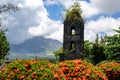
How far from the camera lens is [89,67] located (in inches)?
793

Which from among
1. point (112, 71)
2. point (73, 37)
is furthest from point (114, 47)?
point (112, 71)

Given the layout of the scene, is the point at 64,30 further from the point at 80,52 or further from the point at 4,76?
the point at 4,76

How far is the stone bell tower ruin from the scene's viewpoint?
4225cm

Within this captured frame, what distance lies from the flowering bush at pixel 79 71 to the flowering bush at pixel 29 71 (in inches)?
137

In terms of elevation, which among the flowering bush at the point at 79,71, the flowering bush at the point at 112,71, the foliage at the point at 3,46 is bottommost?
the flowering bush at the point at 112,71

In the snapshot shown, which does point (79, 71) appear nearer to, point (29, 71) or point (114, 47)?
point (29, 71)

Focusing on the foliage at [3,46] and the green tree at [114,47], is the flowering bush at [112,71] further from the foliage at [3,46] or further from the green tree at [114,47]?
the foliage at [3,46]

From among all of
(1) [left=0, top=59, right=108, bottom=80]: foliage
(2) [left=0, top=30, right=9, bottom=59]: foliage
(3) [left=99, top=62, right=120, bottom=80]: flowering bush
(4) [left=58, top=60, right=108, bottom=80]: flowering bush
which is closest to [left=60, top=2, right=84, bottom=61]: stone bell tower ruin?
(3) [left=99, top=62, right=120, bottom=80]: flowering bush

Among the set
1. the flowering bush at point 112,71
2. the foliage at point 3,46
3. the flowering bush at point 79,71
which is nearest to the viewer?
the flowering bush at point 79,71

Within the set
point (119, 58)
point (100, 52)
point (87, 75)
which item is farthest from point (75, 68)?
point (100, 52)

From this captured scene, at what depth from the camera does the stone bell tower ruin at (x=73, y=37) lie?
139 ft

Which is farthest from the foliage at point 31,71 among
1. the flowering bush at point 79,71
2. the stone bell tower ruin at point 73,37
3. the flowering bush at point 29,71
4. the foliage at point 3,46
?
the foliage at point 3,46

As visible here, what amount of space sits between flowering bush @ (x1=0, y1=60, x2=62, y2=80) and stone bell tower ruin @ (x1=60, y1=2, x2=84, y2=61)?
26.3 metres

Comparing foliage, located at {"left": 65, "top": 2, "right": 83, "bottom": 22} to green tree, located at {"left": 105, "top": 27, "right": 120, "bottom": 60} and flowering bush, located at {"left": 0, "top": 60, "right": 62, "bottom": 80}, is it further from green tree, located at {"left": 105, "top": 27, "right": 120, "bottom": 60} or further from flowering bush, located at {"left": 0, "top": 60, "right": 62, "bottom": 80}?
flowering bush, located at {"left": 0, "top": 60, "right": 62, "bottom": 80}
